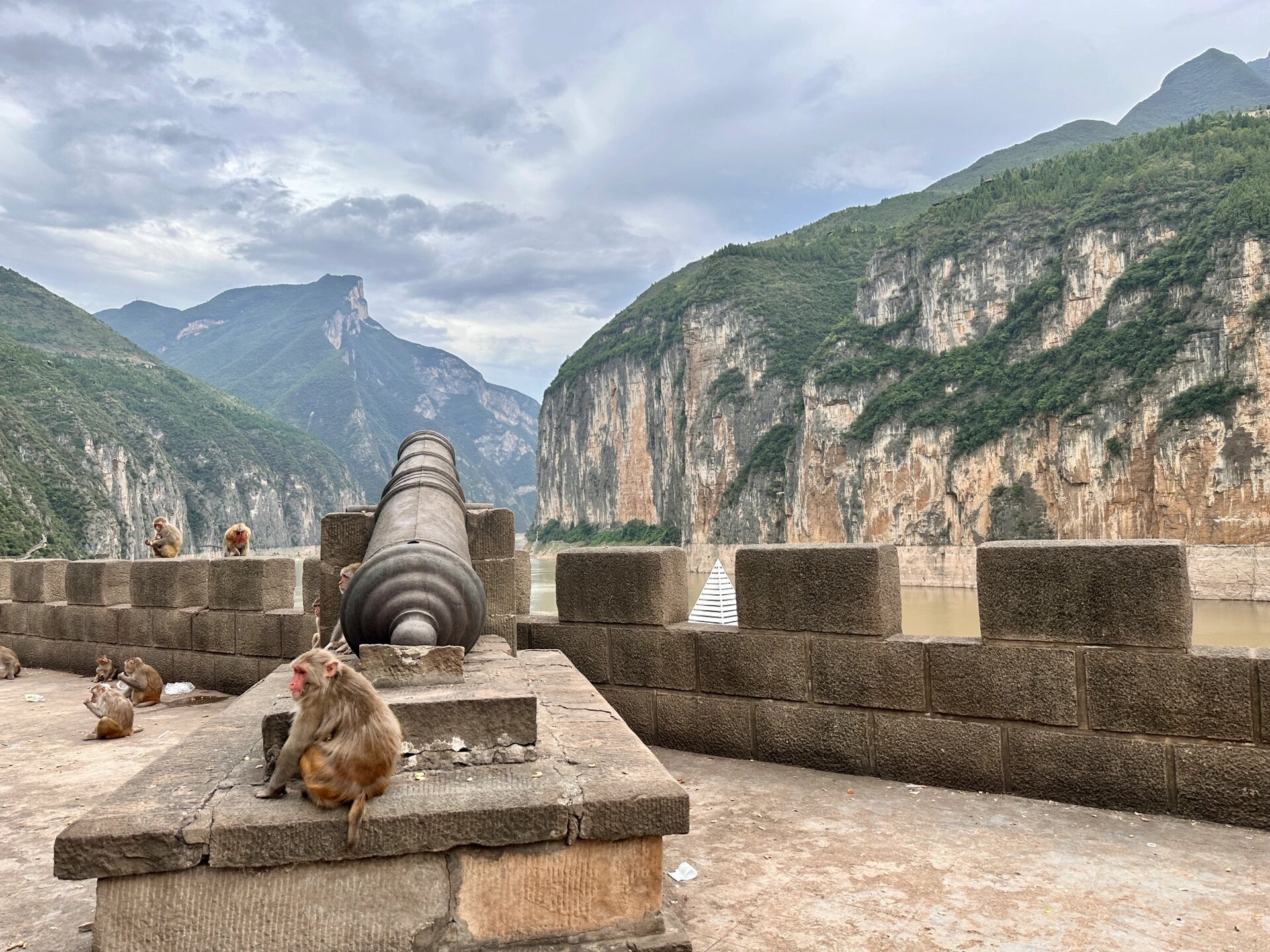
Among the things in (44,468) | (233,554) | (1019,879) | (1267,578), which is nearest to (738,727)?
(1019,879)

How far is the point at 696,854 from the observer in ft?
11.8

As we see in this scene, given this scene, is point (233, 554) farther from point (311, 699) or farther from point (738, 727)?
point (311, 699)

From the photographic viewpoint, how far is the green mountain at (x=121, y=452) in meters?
59.5

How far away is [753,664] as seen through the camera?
5.01m

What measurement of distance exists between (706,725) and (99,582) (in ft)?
26.8

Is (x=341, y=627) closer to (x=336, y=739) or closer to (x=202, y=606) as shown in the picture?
(x=336, y=739)

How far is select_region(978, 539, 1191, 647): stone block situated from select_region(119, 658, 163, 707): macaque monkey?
7.25 metres

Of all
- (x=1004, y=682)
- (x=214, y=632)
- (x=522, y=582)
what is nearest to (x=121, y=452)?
(x=214, y=632)

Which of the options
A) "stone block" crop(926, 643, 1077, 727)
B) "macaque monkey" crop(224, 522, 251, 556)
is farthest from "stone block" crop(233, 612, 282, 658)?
"stone block" crop(926, 643, 1077, 727)

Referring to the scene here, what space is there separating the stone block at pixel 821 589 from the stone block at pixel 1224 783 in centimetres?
148

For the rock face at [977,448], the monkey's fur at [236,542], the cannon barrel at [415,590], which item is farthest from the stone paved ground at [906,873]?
the rock face at [977,448]

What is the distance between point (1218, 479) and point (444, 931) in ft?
204

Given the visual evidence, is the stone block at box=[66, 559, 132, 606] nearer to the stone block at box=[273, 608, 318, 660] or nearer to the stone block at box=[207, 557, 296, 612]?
the stone block at box=[207, 557, 296, 612]

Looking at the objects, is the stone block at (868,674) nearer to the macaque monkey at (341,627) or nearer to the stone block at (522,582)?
the stone block at (522,582)
